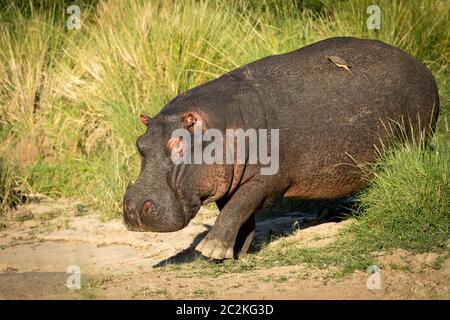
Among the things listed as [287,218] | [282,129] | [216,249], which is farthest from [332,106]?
[287,218]

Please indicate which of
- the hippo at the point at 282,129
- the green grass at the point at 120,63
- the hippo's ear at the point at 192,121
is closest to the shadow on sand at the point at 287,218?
the hippo at the point at 282,129

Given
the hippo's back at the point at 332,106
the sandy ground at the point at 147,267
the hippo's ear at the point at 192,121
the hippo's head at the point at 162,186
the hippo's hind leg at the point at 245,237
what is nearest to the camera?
the sandy ground at the point at 147,267

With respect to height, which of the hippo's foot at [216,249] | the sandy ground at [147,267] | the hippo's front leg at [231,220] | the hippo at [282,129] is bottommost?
the sandy ground at [147,267]

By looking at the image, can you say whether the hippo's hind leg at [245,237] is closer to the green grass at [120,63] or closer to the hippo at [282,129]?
the hippo at [282,129]

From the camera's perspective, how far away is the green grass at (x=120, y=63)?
349 inches

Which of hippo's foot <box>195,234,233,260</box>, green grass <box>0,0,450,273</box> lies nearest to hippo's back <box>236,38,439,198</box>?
hippo's foot <box>195,234,233,260</box>

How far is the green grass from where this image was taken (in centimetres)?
888

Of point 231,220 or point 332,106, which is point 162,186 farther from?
point 332,106

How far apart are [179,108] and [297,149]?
90 centimetres

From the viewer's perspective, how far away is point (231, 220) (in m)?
6.20

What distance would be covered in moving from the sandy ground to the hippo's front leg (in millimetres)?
265

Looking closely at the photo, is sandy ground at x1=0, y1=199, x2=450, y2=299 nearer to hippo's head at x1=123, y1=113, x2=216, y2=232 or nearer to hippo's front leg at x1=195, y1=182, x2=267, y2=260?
hippo's front leg at x1=195, y1=182, x2=267, y2=260
